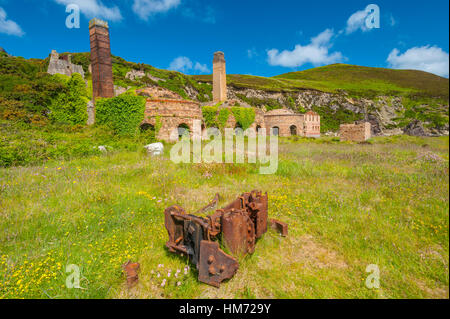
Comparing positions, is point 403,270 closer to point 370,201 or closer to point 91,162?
point 370,201

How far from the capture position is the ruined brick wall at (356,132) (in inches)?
928

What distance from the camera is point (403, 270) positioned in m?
2.12

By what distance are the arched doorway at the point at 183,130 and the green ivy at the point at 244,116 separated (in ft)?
27.4

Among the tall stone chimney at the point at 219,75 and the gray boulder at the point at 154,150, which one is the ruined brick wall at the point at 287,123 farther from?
the gray boulder at the point at 154,150

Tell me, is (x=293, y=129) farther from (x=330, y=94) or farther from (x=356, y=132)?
(x=330, y=94)

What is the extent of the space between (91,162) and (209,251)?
311 inches

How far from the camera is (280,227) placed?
11.1 feet

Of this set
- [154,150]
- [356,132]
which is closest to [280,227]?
[154,150]

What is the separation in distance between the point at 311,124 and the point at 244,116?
50.6 ft

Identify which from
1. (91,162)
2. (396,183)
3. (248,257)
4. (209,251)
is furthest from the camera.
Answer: (91,162)

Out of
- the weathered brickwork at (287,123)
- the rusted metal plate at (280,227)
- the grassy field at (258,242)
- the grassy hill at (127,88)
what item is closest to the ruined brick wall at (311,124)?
the weathered brickwork at (287,123)

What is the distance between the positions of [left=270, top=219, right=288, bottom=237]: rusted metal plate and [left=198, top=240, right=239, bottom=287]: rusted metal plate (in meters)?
1.28

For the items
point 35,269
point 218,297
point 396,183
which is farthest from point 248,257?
point 396,183
